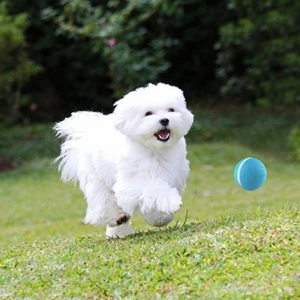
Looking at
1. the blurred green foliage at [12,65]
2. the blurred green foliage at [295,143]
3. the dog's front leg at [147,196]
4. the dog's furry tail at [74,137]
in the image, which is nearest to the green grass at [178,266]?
the dog's front leg at [147,196]

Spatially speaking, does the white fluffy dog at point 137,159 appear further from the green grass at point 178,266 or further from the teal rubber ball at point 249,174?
the teal rubber ball at point 249,174

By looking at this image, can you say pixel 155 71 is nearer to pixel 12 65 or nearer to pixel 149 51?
pixel 149 51

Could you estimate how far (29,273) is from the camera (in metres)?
5.93

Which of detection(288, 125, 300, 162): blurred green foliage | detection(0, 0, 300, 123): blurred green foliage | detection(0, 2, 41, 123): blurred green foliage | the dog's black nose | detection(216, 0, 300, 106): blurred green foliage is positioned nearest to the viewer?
the dog's black nose

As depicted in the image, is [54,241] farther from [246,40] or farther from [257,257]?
[246,40]

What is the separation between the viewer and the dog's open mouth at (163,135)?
6.45 m

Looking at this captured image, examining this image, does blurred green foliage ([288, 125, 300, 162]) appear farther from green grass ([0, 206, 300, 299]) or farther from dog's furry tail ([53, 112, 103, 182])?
green grass ([0, 206, 300, 299])

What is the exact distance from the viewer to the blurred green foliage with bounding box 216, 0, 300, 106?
1956 cm

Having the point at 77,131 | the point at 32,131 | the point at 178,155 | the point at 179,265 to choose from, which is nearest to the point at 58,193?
the point at 32,131

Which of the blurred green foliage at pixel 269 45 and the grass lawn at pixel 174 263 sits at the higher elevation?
the blurred green foliage at pixel 269 45

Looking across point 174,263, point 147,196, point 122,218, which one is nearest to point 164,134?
point 147,196

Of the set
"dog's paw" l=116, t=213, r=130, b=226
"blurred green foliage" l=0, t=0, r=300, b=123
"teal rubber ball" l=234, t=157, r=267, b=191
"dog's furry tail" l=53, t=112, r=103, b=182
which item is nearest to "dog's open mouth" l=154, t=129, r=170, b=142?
"dog's paw" l=116, t=213, r=130, b=226

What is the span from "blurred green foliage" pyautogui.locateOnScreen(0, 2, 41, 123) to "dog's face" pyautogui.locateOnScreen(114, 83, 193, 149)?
13024mm

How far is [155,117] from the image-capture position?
20.9 ft
